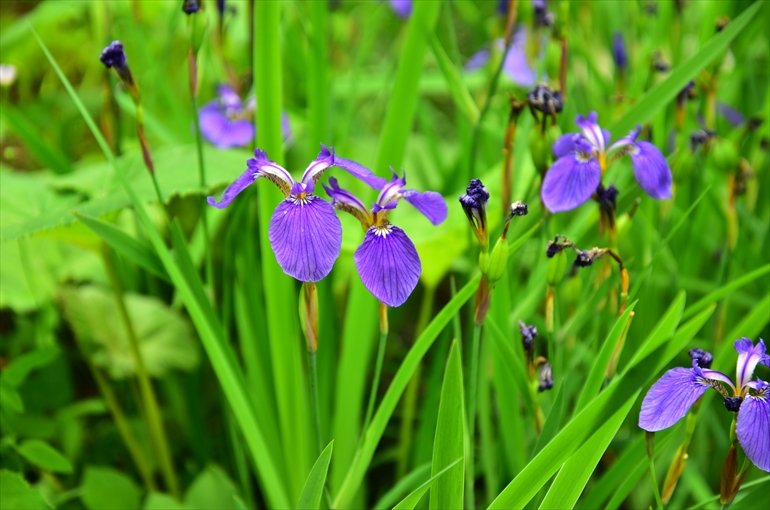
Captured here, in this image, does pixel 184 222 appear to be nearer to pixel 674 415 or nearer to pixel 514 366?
pixel 514 366

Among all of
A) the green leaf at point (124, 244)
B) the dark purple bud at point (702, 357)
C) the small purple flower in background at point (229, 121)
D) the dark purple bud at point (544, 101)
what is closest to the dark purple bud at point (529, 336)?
the dark purple bud at point (702, 357)

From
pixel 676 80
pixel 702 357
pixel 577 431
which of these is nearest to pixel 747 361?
pixel 702 357

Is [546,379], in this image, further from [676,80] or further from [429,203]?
[676,80]

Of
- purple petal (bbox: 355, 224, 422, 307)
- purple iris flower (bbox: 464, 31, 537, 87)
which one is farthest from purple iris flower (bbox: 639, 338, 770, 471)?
purple iris flower (bbox: 464, 31, 537, 87)

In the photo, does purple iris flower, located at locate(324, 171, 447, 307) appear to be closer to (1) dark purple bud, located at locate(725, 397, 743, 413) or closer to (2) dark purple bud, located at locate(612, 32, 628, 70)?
(1) dark purple bud, located at locate(725, 397, 743, 413)

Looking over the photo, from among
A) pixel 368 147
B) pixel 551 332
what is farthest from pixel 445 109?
pixel 551 332
